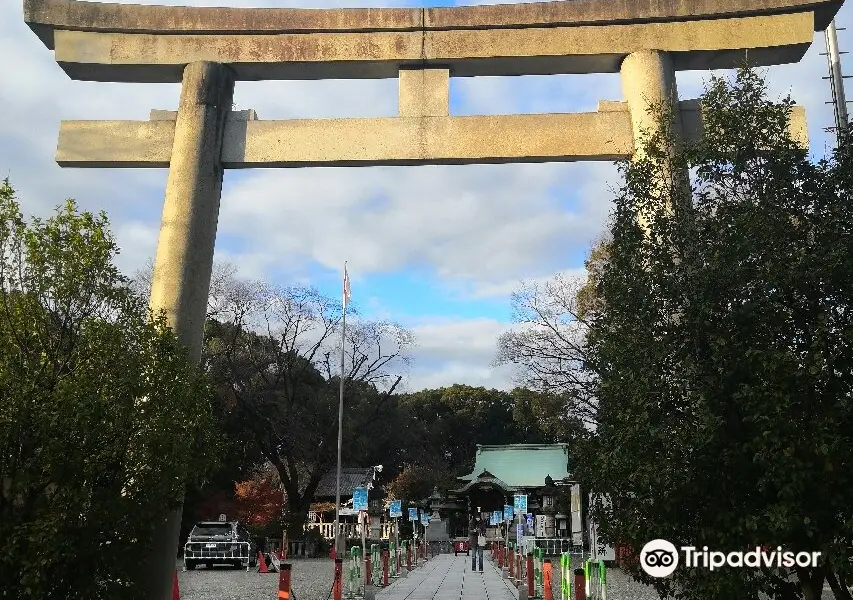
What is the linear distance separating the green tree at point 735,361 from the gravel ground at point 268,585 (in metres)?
9.05

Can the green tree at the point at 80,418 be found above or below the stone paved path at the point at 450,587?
above

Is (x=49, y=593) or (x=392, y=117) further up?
(x=392, y=117)

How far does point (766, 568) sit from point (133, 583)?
18.7 ft

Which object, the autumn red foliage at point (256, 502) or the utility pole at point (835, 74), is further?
the autumn red foliage at point (256, 502)

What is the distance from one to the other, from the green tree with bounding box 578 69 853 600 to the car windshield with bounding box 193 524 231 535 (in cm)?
2236

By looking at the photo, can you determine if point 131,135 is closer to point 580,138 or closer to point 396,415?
point 580,138

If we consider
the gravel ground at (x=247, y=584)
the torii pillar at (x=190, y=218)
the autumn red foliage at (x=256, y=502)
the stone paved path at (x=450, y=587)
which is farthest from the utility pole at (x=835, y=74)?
the autumn red foliage at (x=256, y=502)

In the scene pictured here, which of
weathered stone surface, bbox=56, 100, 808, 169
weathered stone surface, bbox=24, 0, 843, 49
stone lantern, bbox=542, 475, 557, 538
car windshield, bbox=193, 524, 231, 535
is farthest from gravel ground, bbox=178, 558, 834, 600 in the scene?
stone lantern, bbox=542, 475, 557, 538

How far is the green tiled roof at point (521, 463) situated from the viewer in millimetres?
47438

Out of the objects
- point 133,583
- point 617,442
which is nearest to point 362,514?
point 133,583

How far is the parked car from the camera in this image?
83.0ft

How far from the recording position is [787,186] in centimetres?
600

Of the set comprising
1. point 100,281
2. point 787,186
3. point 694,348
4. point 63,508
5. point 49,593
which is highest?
point 787,186

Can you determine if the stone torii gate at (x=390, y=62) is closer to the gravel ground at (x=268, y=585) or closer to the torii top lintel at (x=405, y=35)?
the torii top lintel at (x=405, y=35)
